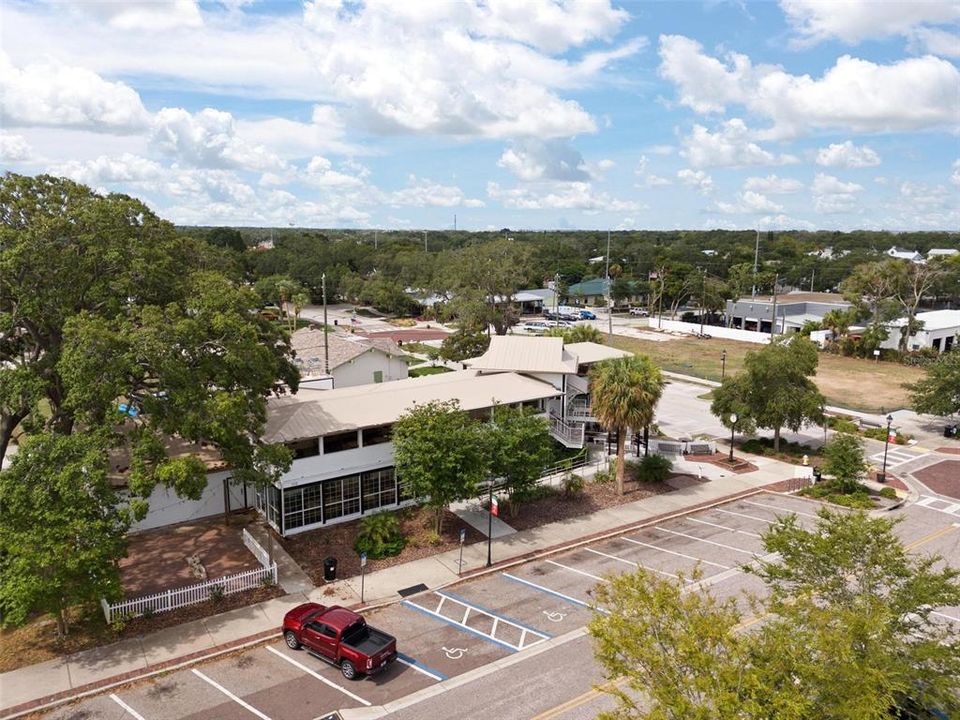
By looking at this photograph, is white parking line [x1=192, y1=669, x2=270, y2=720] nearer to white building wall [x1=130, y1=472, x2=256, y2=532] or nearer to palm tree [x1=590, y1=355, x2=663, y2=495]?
white building wall [x1=130, y1=472, x2=256, y2=532]

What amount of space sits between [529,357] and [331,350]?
1950cm

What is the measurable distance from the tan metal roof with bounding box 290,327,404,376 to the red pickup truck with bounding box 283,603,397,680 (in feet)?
96.7

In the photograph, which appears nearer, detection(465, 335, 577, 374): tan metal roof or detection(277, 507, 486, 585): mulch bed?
detection(277, 507, 486, 585): mulch bed

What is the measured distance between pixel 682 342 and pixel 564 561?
65998 mm

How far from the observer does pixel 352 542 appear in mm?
28000

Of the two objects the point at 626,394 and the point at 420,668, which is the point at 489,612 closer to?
the point at 420,668

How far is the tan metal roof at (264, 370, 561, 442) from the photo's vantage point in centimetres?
2939

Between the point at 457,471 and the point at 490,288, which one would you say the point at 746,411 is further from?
the point at 490,288

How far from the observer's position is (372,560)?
26594 mm

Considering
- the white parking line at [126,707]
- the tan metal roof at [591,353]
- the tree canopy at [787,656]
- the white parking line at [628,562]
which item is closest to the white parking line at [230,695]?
the white parking line at [126,707]

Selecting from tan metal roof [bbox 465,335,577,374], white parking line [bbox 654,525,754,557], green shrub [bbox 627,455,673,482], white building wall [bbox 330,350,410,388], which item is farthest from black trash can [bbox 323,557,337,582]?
white building wall [bbox 330,350,410,388]

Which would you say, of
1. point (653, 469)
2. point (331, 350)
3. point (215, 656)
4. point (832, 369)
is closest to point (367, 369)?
point (331, 350)

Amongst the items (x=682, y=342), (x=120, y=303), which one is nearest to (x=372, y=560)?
(x=120, y=303)

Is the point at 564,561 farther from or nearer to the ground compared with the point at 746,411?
nearer to the ground
